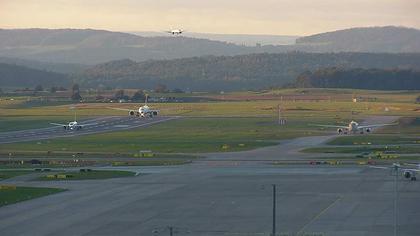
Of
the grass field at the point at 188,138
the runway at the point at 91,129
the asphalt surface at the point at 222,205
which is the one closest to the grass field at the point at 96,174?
the asphalt surface at the point at 222,205

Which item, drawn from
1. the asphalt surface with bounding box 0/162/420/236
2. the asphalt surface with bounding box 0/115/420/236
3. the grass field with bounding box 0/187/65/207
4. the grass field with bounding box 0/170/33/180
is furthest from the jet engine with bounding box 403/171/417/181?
the grass field with bounding box 0/170/33/180

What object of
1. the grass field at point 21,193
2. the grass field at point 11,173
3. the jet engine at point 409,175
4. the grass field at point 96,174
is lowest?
the grass field at point 11,173

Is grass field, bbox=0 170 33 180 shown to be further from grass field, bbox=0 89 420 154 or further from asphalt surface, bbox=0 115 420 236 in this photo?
grass field, bbox=0 89 420 154

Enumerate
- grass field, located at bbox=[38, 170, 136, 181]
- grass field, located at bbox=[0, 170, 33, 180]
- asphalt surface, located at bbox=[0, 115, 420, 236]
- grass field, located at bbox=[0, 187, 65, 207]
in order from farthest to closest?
grass field, located at bbox=[0, 170, 33, 180] → grass field, located at bbox=[38, 170, 136, 181] → grass field, located at bbox=[0, 187, 65, 207] → asphalt surface, located at bbox=[0, 115, 420, 236]

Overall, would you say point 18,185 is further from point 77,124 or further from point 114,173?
point 77,124

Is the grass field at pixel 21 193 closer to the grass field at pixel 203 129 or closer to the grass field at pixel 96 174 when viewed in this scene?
the grass field at pixel 96 174

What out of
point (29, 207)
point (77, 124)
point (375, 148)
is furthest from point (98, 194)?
point (77, 124)

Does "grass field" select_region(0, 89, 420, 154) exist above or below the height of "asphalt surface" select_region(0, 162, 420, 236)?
below

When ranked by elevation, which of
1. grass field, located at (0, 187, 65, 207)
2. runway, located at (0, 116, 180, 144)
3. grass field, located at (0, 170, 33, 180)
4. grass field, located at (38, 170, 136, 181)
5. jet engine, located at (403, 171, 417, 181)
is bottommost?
runway, located at (0, 116, 180, 144)
